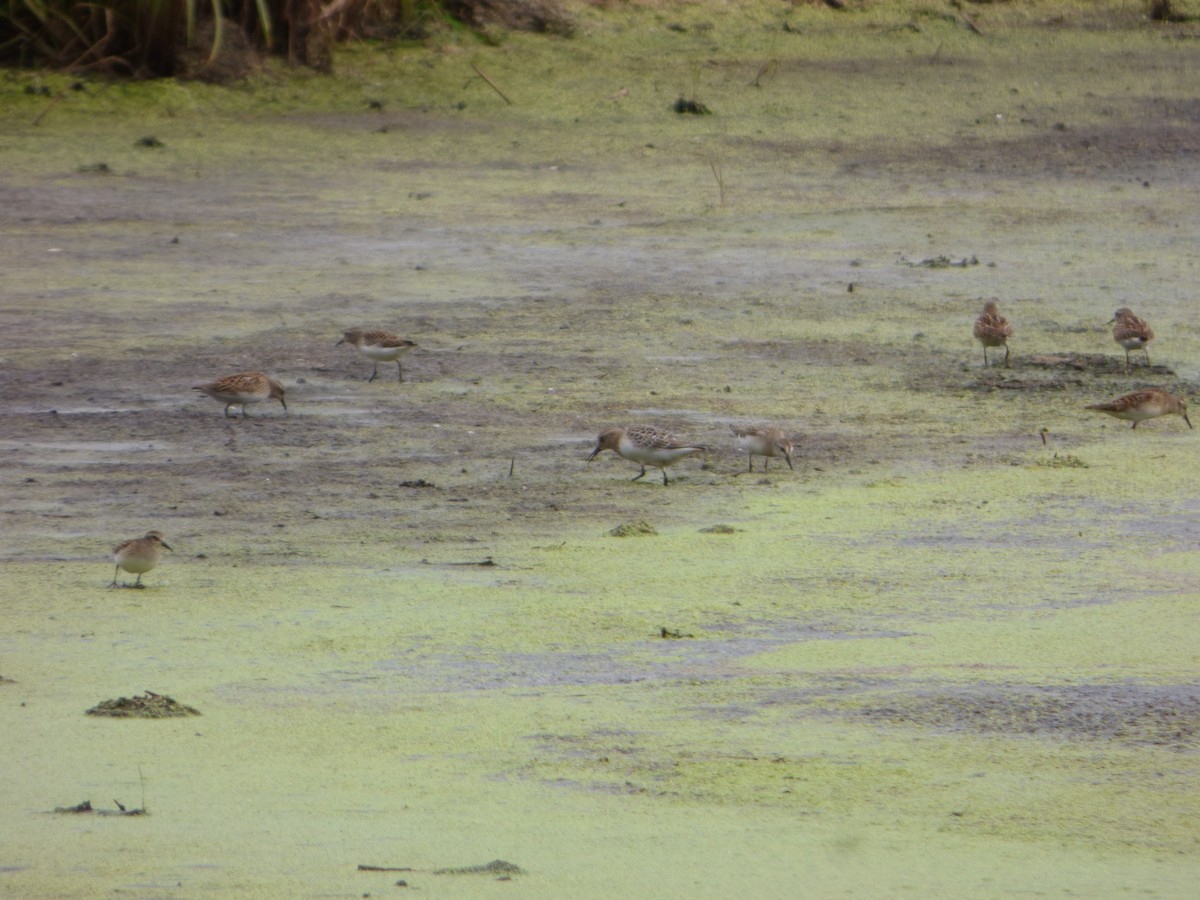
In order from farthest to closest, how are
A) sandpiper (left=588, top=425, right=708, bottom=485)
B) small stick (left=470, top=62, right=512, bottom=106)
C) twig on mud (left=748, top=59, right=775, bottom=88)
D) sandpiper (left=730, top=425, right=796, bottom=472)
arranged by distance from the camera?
twig on mud (left=748, top=59, right=775, bottom=88), small stick (left=470, top=62, right=512, bottom=106), sandpiper (left=730, top=425, right=796, bottom=472), sandpiper (left=588, top=425, right=708, bottom=485)

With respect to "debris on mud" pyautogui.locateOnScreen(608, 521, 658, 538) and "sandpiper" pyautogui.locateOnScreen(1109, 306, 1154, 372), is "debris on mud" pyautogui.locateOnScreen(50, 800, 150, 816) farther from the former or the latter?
"sandpiper" pyautogui.locateOnScreen(1109, 306, 1154, 372)

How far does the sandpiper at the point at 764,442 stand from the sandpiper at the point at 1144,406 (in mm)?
1690

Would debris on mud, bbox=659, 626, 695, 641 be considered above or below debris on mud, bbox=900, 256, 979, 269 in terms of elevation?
below

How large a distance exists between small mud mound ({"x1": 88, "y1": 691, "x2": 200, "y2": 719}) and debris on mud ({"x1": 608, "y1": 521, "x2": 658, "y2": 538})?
2315mm

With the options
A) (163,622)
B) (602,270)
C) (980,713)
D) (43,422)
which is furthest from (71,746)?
(602,270)

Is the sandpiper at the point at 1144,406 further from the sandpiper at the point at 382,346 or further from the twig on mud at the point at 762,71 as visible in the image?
the twig on mud at the point at 762,71

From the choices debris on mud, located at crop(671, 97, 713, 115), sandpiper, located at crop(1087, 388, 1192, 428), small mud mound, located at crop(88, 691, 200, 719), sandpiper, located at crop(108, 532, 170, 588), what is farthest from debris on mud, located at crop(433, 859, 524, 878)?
debris on mud, located at crop(671, 97, 713, 115)

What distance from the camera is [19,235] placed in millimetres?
13969

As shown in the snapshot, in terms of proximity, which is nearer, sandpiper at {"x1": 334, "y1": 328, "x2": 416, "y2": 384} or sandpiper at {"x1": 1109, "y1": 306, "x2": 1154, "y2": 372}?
sandpiper at {"x1": 334, "y1": 328, "x2": 416, "y2": 384}

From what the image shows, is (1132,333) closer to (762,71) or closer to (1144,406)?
(1144,406)

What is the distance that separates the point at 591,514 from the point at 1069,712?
9.02ft

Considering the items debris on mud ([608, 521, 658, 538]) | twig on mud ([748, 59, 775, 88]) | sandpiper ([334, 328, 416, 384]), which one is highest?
twig on mud ([748, 59, 775, 88])

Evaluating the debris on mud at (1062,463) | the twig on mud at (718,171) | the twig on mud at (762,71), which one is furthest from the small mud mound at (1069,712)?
the twig on mud at (762,71)

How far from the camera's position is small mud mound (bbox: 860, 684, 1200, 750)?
5137 millimetres
